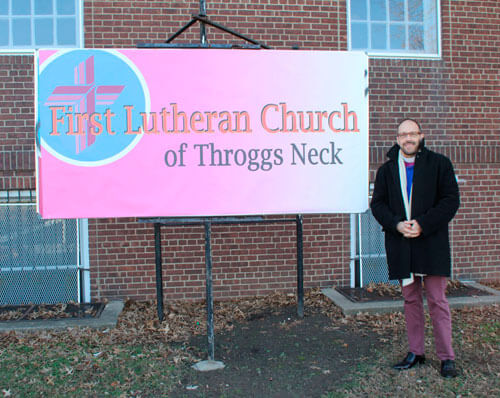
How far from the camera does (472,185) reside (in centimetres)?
607

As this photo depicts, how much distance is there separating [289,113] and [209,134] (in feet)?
2.26

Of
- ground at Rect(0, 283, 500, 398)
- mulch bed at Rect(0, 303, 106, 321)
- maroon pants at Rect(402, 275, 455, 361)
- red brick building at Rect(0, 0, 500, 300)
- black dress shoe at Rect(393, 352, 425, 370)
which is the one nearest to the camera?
ground at Rect(0, 283, 500, 398)

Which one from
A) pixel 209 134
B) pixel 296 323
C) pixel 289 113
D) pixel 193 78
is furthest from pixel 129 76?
pixel 296 323

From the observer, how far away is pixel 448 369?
11.2ft

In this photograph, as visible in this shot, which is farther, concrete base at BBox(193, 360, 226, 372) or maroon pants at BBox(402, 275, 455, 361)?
concrete base at BBox(193, 360, 226, 372)

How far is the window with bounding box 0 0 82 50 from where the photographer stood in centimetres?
559

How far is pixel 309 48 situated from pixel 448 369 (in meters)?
4.01

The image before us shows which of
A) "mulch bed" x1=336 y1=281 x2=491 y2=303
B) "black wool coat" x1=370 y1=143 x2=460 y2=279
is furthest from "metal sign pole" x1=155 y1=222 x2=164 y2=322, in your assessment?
"black wool coat" x1=370 y1=143 x2=460 y2=279

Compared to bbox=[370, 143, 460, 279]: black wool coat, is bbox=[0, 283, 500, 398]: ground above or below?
below

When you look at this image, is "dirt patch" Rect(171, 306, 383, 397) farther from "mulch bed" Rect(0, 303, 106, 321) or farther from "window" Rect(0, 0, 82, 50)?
"window" Rect(0, 0, 82, 50)

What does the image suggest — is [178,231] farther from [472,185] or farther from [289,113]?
[472,185]

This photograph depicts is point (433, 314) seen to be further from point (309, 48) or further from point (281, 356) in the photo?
point (309, 48)

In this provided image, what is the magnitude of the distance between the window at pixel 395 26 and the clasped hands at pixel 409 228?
131 inches

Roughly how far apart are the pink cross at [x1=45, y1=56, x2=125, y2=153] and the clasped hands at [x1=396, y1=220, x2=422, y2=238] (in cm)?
243
